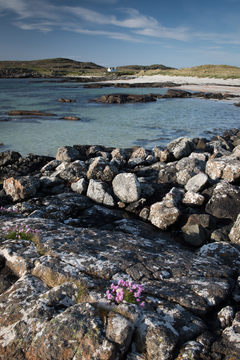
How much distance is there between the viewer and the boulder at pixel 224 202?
917cm

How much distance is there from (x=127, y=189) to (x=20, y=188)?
3.97 metres

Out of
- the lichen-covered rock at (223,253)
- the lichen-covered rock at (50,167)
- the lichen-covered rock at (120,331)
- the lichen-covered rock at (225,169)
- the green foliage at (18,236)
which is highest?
the lichen-covered rock at (120,331)

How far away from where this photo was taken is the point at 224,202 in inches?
369

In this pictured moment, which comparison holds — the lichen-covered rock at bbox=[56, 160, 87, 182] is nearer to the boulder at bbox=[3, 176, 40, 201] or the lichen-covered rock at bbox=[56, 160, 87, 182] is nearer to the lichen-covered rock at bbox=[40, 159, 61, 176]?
the lichen-covered rock at bbox=[40, 159, 61, 176]

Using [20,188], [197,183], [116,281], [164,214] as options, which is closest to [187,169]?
[197,183]

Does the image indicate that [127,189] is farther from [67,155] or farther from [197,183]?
[67,155]

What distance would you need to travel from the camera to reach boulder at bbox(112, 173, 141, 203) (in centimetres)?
980

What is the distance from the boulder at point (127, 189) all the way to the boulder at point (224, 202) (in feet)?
8.55

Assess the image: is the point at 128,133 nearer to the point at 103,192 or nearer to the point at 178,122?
the point at 178,122

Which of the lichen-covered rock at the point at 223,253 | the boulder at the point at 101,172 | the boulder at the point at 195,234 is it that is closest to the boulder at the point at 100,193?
the boulder at the point at 101,172

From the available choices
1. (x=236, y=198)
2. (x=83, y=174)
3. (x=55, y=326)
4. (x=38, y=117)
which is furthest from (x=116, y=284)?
(x=38, y=117)

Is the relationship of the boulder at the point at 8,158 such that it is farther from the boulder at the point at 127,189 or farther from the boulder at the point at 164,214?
the boulder at the point at 164,214

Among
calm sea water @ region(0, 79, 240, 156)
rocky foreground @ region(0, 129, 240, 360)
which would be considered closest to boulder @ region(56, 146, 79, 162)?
calm sea water @ region(0, 79, 240, 156)

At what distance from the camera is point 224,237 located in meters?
Answer: 7.84
